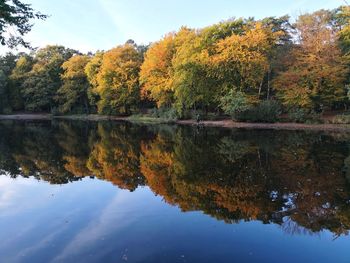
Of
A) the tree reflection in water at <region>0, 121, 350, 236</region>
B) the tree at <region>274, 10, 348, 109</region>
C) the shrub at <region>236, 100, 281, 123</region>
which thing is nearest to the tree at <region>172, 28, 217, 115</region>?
the shrub at <region>236, 100, 281, 123</region>

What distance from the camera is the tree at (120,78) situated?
2098 inches

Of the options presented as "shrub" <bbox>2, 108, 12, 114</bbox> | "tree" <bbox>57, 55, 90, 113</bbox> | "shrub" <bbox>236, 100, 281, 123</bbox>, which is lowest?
"shrub" <bbox>2, 108, 12, 114</bbox>

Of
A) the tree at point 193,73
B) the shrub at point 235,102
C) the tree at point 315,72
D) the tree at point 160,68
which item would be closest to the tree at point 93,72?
the tree at point 160,68

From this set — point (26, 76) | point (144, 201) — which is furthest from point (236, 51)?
point (26, 76)

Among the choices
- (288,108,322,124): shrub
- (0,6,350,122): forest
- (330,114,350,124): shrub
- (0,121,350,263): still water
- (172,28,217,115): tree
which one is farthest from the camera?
(172,28,217,115): tree

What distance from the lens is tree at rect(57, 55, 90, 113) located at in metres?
62.2

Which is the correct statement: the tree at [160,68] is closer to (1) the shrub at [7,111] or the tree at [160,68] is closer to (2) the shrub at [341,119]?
(2) the shrub at [341,119]

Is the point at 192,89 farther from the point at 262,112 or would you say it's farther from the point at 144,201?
the point at 144,201

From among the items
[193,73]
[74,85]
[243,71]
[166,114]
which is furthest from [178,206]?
[74,85]

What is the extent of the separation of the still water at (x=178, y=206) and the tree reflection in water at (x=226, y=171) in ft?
0.19

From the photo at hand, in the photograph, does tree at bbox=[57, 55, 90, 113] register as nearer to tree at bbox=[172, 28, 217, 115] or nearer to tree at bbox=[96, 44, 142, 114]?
tree at bbox=[96, 44, 142, 114]

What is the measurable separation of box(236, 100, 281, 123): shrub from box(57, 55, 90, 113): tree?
115 ft

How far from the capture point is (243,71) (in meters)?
37.9

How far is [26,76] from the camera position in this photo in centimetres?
6756
